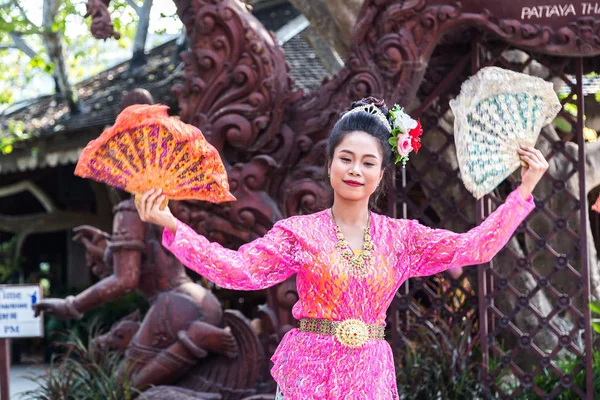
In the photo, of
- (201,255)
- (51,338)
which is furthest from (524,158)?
(51,338)

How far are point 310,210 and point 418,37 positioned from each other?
1174 millimetres

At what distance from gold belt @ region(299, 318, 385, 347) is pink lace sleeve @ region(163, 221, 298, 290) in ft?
0.74

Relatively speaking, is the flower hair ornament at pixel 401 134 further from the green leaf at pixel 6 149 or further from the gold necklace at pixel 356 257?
the green leaf at pixel 6 149

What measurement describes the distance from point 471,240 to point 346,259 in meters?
0.49

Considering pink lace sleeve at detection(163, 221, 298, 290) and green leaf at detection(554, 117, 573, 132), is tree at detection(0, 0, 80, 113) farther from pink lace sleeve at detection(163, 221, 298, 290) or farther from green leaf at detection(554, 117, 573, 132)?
pink lace sleeve at detection(163, 221, 298, 290)

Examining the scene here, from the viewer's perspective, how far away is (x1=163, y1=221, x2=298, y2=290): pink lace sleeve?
3.07 m

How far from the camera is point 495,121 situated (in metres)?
3.40

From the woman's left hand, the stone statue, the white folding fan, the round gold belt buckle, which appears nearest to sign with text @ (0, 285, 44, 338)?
the stone statue

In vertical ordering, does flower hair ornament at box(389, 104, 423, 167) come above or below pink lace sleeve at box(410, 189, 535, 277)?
above

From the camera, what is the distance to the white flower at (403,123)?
3.30 meters

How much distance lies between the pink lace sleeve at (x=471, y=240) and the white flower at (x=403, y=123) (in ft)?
→ 1.19

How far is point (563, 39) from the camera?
199 inches

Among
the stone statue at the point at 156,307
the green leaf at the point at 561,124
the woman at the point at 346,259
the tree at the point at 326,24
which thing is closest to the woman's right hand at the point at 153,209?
the woman at the point at 346,259

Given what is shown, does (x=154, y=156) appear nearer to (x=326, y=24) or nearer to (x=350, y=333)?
(x=350, y=333)
